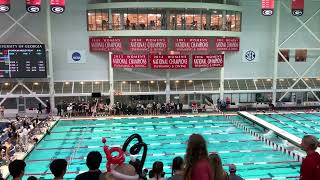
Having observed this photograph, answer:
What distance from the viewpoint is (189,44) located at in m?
28.0

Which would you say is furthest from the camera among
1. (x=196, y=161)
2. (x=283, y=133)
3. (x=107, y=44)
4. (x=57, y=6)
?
(x=107, y=44)

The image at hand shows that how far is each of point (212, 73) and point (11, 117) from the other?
606 inches

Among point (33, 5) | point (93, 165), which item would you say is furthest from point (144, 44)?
point (93, 165)

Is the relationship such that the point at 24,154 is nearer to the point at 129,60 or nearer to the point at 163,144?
the point at 163,144

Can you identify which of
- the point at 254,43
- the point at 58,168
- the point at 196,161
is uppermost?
the point at 254,43

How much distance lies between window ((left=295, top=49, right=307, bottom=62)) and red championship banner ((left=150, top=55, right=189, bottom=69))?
958 centimetres

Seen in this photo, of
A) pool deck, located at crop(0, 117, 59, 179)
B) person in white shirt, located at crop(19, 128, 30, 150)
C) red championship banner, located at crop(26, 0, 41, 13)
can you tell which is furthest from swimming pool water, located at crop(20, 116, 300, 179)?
red championship banner, located at crop(26, 0, 41, 13)

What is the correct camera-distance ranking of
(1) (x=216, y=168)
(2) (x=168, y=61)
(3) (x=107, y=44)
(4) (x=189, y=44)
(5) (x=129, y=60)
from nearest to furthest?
(1) (x=216, y=168)
(3) (x=107, y=44)
(5) (x=129, y=60)
(2) (x=168, y=61)
(4) (x=189, y=44)

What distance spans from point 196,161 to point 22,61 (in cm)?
2469

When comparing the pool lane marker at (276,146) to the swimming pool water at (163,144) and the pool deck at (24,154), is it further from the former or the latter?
the pool deck at (24,154)

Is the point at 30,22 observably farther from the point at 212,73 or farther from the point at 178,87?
the point at 212,73

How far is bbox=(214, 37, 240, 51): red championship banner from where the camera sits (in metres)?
28.5

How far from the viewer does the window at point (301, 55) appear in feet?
101

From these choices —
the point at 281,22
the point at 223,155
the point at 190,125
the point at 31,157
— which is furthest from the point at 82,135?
the point at 281,22
